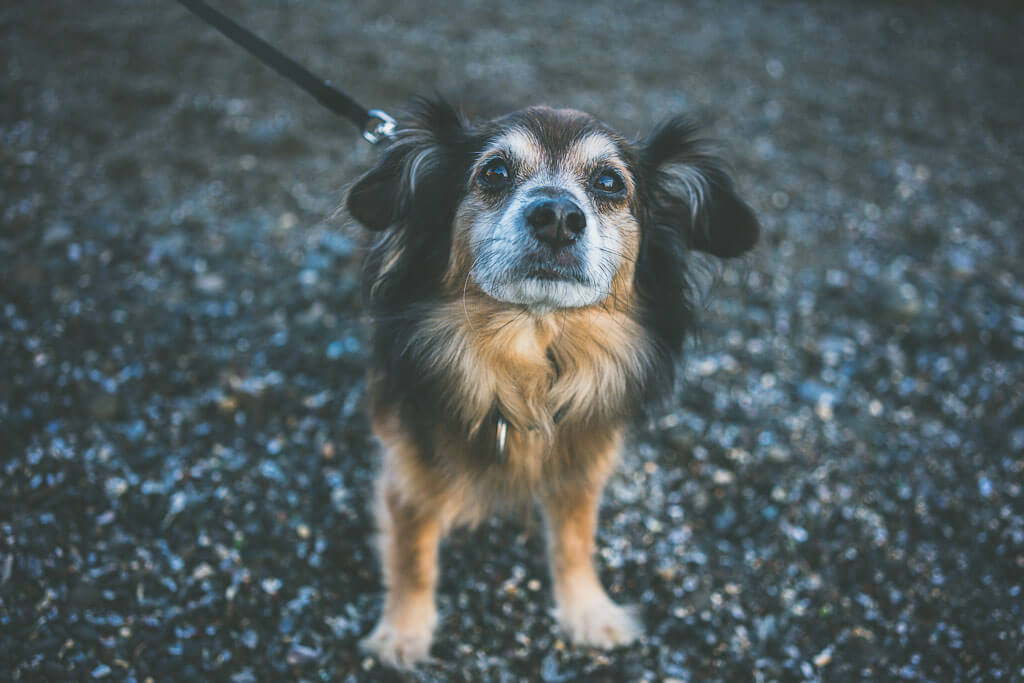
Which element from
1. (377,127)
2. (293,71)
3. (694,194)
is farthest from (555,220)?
(293,71)

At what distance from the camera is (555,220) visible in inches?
68.2

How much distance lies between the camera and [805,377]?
3.44 metres

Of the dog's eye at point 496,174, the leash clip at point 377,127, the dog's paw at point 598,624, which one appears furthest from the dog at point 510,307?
the dog's paw at point 598,624

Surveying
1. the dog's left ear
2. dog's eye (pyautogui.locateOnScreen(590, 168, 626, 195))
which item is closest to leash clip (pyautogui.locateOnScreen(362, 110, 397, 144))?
dog's eye (pyautogui.locateOnScreen(590, 168, 626, 195))

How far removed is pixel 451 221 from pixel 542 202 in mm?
403

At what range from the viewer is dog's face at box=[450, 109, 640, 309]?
1759mm

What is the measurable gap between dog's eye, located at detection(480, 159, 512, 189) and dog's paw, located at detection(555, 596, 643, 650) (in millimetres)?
1668

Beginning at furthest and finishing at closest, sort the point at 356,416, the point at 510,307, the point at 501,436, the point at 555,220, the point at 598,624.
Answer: the point at 356,416 < the point at 598,624 < the point at 501,436 < the point at 510,307 < the point at 555,220

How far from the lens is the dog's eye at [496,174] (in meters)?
1.96

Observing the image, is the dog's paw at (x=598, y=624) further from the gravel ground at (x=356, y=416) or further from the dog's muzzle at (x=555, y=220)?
the dog's muzzle at (x=555, y=220)

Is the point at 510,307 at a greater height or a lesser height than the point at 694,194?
lesser

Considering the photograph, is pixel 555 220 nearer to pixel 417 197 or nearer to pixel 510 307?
pixel 510 307

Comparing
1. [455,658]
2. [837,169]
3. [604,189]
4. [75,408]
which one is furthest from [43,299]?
[837,169]

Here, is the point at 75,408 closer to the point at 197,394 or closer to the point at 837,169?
the point at 197,394
